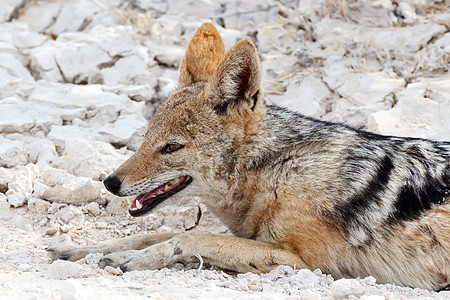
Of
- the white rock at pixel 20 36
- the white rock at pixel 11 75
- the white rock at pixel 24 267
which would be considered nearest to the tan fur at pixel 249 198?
the white rock at pixel 24 267

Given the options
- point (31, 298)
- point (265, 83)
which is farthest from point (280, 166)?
point (265, 83)

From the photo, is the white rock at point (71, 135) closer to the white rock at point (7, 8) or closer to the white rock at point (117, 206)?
the white rock at point (117, 206)

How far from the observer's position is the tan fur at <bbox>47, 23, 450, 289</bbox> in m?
3.97

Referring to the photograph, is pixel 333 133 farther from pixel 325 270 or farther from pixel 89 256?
pixel 89 256

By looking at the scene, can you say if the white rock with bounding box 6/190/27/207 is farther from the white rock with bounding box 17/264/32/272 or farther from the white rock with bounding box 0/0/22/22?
the white rock with bounding box 0/0/22/22

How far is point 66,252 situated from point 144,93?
9.70 feet

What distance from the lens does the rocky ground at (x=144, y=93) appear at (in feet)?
12.4

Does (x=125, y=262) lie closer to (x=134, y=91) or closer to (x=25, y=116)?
(x=25, y=116)

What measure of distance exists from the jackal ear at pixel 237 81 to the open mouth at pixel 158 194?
0.59m

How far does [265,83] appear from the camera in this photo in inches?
271

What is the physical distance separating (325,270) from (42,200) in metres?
2.49

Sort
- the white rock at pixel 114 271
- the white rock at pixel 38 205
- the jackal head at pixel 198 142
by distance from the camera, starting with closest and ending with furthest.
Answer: the white rock at pixel 114 271, the jackal head at pixel 198 142, the white rock at pixel 38 205

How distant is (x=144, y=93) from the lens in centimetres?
686

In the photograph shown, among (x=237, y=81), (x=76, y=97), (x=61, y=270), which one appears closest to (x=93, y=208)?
(x=61, y=270)
